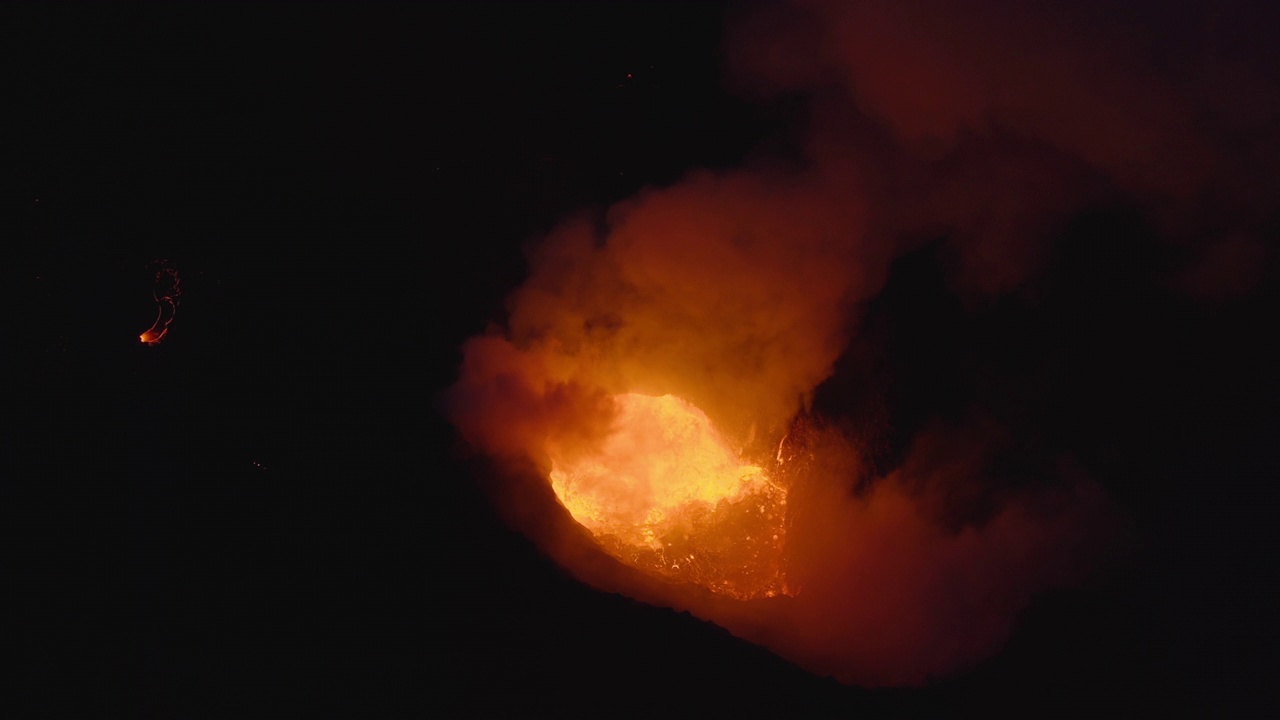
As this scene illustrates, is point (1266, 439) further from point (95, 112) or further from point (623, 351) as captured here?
point (95, 112)

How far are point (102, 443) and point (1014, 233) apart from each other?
783 centimetres

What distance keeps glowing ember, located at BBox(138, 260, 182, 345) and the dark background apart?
77 mm

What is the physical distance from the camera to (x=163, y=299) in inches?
270

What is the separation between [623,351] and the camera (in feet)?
25.7

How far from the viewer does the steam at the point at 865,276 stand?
587 centimetres

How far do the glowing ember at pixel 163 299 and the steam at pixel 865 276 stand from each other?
257cm

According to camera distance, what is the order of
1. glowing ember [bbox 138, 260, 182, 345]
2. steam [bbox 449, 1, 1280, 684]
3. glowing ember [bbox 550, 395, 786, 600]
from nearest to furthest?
steam [bbox 449, 1, 1280, 684]
glowing ember [bbox 138, 260, 182, 345]
glowing ember [bbox 550, 395, 786, 600]

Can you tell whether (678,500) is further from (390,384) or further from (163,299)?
(163,299)

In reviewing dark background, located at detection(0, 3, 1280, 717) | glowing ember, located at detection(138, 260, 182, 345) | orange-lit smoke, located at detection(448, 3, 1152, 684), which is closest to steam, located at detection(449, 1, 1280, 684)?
orange-lit smoke, located at detection(448, 3, 1152, 684)

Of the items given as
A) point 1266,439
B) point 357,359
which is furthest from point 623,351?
point 1266,439

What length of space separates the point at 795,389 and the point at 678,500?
159 centimetres

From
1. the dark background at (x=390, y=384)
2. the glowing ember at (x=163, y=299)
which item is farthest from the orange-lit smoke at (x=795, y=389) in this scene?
the glowing ember at (x=163, y=299)

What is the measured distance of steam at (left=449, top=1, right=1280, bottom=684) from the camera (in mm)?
5871

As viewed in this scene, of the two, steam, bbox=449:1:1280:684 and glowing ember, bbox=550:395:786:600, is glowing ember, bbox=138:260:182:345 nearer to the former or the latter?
steam, bbox=449:1:1280:684
